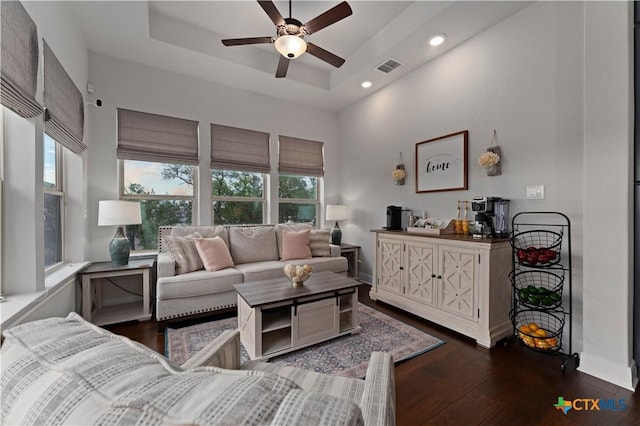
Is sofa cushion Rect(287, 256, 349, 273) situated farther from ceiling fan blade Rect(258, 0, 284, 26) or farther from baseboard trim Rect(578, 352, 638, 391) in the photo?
ceiling fan blade Rect(258, 0, 284, 26)

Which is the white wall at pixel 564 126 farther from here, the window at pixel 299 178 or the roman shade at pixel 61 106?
the roman shade at pixel 61 106

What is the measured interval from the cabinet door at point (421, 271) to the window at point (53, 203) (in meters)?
3.36

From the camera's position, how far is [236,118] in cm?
393

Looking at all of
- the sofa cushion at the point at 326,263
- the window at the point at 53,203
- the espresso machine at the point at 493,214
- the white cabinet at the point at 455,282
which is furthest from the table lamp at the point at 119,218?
the espresso machine at the point at 493,214

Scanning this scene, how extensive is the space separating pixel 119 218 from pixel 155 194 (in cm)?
82

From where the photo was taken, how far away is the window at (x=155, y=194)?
332 centimetres

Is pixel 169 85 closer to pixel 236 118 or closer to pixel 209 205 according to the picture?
pixel 236 118

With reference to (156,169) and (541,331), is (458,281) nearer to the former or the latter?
(541,331)

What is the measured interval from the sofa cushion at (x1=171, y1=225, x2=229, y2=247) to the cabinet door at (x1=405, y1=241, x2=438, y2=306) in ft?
7.39

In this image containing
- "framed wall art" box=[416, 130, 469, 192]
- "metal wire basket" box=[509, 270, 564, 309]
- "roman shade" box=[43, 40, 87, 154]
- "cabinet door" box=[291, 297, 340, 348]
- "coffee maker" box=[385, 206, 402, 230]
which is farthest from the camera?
"coffee maker" box=[385, 206, 402, 230]

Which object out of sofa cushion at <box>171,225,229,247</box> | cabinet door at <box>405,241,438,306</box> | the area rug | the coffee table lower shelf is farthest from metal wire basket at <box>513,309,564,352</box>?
sofa cushion at <box>171,225,229,247</box>

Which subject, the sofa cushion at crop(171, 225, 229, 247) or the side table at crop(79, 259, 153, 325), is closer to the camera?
the side table at crop(79, 259, 153, 325)

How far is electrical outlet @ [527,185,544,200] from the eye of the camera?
2.30m

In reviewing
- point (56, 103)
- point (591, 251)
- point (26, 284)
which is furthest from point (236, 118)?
point (591, 251)
